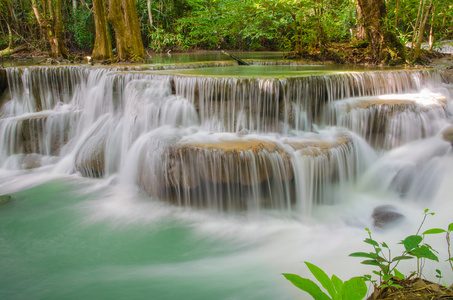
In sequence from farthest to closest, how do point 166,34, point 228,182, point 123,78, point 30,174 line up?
point 166,34 → point 123,78 → point 30,174 → point 228,182

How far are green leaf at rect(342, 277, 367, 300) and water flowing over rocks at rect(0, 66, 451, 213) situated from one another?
359 cm

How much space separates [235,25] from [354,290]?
1441 centimetres

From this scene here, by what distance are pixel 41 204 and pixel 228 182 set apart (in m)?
3.41

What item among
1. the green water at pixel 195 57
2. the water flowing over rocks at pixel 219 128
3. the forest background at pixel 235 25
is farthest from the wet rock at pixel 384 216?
the green water at pixel 195 57

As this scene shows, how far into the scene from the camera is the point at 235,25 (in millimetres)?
14562

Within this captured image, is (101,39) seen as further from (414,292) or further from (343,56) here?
(414,292)

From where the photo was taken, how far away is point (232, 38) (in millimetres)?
20875

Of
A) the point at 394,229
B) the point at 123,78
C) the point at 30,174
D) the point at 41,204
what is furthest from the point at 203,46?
the point at 394,229

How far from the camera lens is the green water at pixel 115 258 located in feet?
12.2

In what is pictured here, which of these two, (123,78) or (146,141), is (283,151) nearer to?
(146,141)

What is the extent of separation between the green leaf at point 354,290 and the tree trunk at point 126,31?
11059mm

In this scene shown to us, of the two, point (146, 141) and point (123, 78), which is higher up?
point (123, 78)

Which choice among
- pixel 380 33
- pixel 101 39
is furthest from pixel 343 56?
pixel 101 39

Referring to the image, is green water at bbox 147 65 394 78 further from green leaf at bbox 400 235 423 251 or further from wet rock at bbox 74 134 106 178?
green leaf at bbox 400 235 423 251
